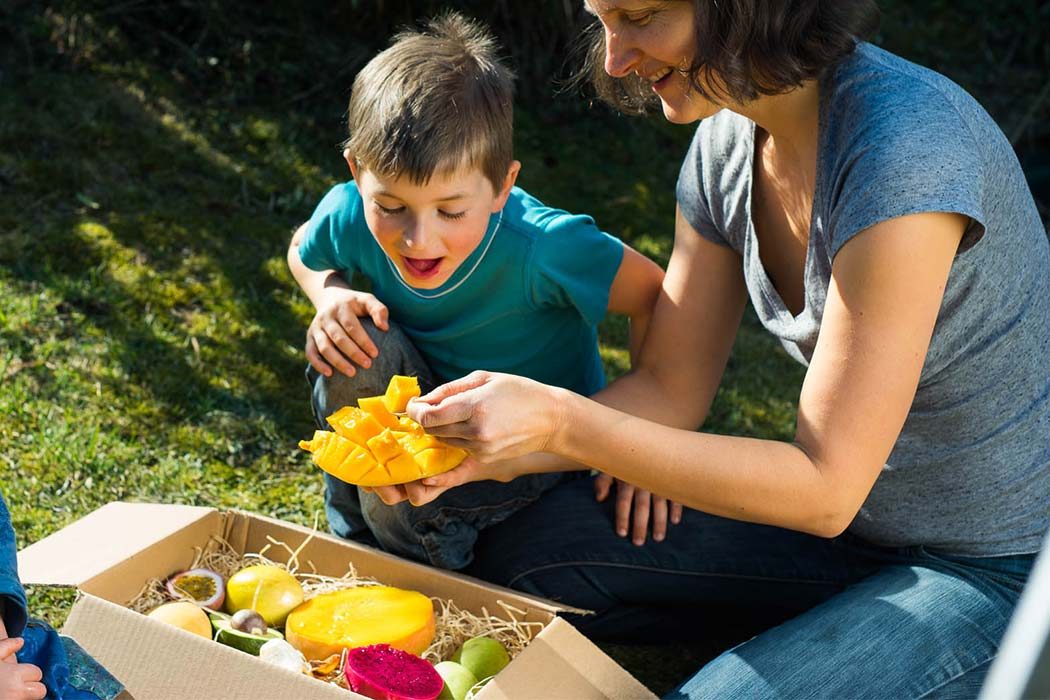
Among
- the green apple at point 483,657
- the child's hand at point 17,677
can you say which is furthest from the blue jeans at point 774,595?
the child's hand at point 17,677

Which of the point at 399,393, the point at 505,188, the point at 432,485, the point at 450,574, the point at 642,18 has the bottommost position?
the point at 450,574

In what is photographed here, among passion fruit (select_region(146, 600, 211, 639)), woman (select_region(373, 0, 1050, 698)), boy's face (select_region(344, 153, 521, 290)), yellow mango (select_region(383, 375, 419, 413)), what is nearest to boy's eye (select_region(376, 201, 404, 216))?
boy's face (select_region(344, 153, 521, 290))

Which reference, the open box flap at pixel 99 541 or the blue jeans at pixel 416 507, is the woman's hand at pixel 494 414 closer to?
the blue jeans at pixel 416 507

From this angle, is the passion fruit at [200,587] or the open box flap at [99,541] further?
the passion fruit at [200,587]

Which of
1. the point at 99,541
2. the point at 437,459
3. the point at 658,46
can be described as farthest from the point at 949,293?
the point at 99,541

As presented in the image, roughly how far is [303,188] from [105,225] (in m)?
0.74

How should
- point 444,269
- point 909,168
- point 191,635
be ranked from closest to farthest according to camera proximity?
point 909,168, point 191,635, point 444,269

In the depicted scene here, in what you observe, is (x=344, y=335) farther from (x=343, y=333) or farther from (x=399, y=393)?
(x=399, y=393)

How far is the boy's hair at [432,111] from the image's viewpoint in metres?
2.28

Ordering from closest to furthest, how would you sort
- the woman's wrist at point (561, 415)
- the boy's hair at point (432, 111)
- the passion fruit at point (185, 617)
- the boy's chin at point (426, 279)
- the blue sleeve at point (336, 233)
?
the woman's wrist at point (561, 415) → the passion fruit at point (185, 617) → the boy's hair at point (432, 111) → the boy's chin at point (426, 279) → the blue sleeve at point (336, 233)

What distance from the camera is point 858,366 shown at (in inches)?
72.9

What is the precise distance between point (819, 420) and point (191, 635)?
1.04 metres

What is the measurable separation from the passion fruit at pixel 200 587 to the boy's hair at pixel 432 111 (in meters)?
0.85

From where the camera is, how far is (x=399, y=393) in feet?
7.20
